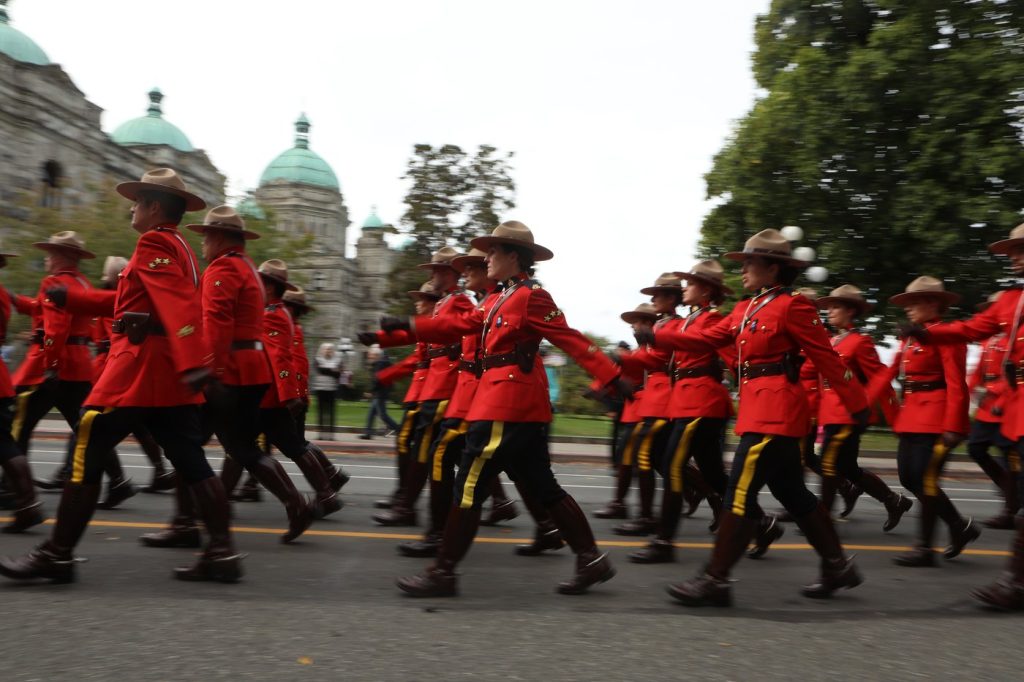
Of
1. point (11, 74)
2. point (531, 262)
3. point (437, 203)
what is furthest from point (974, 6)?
point (11, 74)

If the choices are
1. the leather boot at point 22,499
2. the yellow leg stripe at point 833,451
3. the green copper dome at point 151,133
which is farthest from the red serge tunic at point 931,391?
the green copper dome at point 151,133

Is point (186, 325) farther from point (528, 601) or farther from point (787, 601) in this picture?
point (787, 601)

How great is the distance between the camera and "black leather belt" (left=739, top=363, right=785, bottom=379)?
5.44m

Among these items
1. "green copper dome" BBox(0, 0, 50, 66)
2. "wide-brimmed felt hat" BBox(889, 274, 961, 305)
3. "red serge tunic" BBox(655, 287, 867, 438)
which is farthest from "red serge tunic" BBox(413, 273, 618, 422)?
"green copper dome" BBox(0, 0, 50, 66)

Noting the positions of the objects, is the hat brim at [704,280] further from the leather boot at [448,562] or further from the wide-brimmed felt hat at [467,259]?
the leather boot at [448,562]

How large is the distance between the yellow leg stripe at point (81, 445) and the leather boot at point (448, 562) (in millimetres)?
1693

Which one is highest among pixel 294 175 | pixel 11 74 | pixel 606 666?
pixel 294 175

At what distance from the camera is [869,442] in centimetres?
2272

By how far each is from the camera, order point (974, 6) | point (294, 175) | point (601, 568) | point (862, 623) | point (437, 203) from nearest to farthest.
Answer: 1. point (862, 623)
2. point (601, 568)
3. point (974, 6)
4. point (437, 203)
5. point (294, 175)

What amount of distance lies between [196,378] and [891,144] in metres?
18.6

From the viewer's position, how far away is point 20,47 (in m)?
38.3

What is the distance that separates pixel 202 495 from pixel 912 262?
18.3 metres

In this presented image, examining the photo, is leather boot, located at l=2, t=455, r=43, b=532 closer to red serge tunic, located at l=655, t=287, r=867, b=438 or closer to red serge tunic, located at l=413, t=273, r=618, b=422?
red serge tunic, located at l=413, t=273, r=618, b=422

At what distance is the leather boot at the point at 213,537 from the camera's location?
5.22m
